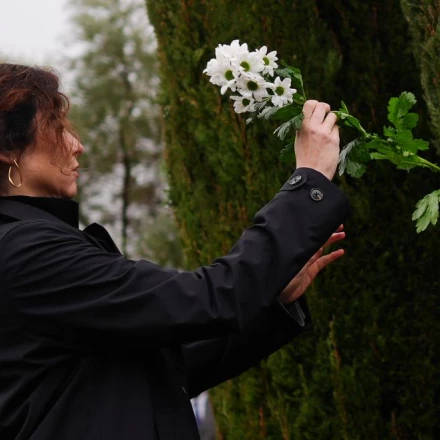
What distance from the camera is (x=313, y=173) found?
209 centimetres

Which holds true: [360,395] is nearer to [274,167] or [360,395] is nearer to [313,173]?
[274,167]

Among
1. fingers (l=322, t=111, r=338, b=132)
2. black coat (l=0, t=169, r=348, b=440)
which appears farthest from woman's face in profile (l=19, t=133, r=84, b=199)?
fingers (l=322, t=111, r=338, b=132)

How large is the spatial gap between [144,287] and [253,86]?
0.61 m

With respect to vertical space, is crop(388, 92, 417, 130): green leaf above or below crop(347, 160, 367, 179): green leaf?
above

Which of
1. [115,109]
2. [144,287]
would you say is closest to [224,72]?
[144,287]

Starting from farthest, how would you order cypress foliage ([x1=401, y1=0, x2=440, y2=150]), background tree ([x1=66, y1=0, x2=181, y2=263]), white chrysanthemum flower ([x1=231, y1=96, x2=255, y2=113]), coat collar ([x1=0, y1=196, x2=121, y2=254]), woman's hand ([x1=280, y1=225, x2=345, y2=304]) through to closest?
1. background tree ([x1=66, y1=0, x2=181, y2=263])
2. cypress foliage ([x1=401, y1=0, x2=440, y2=150])
3. woman's hand ([x1=280, y1=225, x2=345, y2=304])
4. white chrysanthemum flower ([x1=231, y1=96, x2=255, y2=113])
5. coat collar ([x1=0, y1=196, x2=121, y2=254])

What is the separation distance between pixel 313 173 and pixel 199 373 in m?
0.75

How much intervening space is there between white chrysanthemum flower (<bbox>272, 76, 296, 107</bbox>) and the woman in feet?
0.26

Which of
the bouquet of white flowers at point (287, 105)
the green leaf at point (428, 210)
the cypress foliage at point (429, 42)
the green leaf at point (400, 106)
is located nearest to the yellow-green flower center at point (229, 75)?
the bouquet of white flowers at point (287, 105)

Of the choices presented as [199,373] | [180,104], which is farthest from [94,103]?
[199,373]

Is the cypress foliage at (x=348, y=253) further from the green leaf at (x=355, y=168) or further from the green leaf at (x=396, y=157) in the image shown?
the green leaf at (x=355, y=168)

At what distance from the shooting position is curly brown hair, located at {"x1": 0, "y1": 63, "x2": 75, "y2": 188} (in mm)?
2199

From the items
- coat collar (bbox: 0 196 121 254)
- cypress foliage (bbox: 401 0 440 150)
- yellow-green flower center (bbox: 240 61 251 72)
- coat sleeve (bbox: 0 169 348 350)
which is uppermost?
cypress foliage (bbox: 401 0 440 150)

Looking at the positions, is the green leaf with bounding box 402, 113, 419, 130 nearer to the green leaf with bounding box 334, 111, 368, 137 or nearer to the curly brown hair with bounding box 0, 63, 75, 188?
the green leaf with bounding box 334, 111, 368, 137
